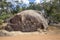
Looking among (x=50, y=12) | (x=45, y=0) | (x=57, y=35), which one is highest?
(x=45, y=0)

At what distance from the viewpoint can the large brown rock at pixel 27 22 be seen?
3.60m

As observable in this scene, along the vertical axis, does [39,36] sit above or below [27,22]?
A: below

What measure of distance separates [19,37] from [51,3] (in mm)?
1025

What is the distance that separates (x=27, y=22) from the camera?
363cm

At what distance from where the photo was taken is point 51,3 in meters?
3.71

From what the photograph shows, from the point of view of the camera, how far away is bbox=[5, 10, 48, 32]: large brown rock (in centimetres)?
360

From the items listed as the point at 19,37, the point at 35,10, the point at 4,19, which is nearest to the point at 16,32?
the point at 19,37

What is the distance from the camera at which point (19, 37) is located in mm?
3527

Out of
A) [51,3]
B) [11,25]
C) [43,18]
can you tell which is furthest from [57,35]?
[11,25]

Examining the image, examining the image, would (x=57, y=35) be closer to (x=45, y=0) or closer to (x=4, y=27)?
(x=45, y=0)

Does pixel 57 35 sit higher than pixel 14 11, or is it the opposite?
pixel 14 11

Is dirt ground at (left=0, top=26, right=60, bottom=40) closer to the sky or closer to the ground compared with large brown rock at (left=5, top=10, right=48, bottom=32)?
closer to the ground

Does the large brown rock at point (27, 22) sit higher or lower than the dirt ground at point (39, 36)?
higher

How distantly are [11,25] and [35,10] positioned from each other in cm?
62
